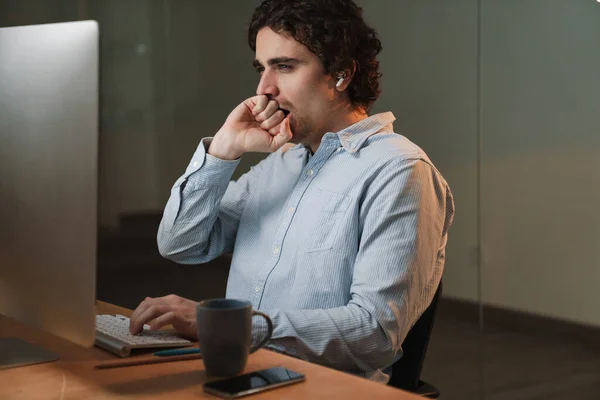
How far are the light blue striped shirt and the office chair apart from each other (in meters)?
0.02

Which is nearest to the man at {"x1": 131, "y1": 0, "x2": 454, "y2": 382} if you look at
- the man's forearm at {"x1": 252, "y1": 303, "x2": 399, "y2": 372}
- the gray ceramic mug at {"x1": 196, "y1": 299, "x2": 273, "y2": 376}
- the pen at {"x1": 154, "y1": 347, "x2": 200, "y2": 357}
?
the man's forearm at {"x1": 252, "y1": 303, "x2": 399, "y2": 372}

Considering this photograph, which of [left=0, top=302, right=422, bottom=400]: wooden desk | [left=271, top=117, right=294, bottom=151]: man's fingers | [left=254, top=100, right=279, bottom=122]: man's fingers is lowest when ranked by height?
[left=0, top=302, right=422, bottom=400]: wooden desk

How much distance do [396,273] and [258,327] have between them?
0.31 m

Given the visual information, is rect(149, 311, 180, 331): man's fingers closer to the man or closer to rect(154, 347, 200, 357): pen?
the man

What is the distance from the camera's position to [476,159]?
340 centimetres

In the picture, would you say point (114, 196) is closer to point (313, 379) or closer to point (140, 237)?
point (140, 237)

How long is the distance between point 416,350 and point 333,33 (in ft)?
2.73

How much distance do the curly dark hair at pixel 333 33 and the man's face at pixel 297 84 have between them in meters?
0.03

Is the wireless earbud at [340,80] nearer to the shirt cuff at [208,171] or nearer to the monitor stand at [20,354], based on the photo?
the shirt cuff at [208,171]

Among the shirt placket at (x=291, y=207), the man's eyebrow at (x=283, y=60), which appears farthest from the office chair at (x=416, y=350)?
the man's eyebrow at (x=283, y=60)

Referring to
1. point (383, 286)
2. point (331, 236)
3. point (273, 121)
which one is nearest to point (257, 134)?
point (273, 121)

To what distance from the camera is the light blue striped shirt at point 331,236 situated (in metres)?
1.48

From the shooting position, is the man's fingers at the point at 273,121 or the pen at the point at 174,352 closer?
the pen at the point at 174,352

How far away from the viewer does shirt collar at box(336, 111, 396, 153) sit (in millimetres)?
1784
